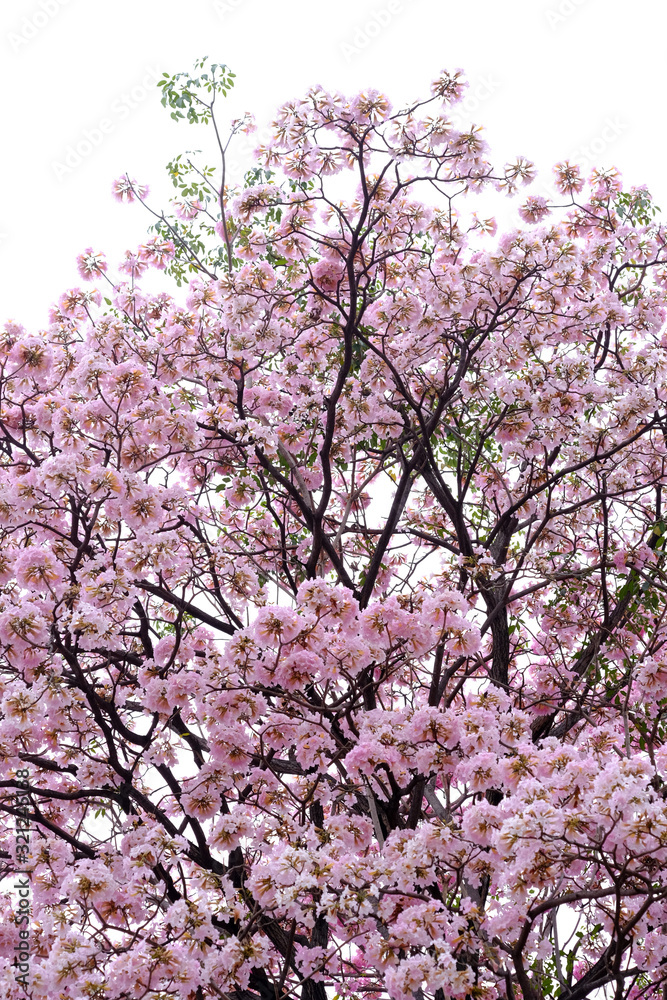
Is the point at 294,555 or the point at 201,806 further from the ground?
the point at 294,555

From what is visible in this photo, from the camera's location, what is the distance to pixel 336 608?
4617 millimetres

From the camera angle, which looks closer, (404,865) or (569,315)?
(404,865)

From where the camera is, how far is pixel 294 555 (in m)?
6.49

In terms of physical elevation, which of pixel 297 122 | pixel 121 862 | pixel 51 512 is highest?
pixel 297 122

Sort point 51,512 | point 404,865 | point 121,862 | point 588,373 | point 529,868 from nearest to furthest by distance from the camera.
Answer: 1. point 529,868
2. point 404,865
3. point 121,862
4. point 51,512
5. point 588,373

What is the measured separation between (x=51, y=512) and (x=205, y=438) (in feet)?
3.81

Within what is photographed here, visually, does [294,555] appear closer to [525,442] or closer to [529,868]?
[525,442]

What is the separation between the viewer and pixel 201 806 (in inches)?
185

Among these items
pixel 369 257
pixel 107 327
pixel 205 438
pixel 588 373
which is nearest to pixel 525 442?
pixel 588 373

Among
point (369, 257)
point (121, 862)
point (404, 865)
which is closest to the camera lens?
point (404, 865)

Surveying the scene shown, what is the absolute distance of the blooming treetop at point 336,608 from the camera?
13.6 feet

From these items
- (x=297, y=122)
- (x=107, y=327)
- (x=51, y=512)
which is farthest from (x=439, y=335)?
(x=51, y=512)

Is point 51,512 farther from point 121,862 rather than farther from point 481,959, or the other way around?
point 481,959

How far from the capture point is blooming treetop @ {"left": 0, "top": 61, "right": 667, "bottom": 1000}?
413 centimetres
